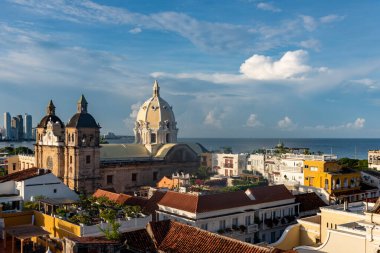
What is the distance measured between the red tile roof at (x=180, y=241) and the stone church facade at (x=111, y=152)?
39217 mm

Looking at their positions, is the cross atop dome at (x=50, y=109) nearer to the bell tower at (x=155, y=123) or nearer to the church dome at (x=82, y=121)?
the church dome at (x=82, y=121)

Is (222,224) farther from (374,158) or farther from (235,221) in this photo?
(374,158)

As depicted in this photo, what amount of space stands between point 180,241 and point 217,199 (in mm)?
12405

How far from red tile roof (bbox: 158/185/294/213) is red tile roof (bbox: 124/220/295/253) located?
9.12 m

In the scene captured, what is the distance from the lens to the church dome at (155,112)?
84.0 m

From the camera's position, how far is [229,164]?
3445 inches

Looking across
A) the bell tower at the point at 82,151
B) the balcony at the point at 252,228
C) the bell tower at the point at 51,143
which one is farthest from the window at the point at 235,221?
the bell tower at the point at 51,143

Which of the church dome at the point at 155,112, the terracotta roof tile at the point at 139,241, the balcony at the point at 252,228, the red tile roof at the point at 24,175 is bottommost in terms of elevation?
the balcony at the point at 252,228

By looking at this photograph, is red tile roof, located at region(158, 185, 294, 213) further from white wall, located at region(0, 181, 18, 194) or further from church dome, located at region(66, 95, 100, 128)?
church dome, located at region(66, 95, 100, 128)

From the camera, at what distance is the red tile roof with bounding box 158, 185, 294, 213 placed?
110 ft

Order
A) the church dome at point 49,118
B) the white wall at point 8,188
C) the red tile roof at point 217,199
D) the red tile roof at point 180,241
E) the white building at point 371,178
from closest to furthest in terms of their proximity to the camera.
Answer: the red tile roof at point 180,241
the red tile roof at point 217,199
the white wall at point 8,188
the white building at point 371,178
the church dome at point 49,118

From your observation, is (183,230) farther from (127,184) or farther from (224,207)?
(127,184)

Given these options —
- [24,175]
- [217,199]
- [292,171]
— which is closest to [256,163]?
[292,171]

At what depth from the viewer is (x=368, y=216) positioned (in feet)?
67.7
